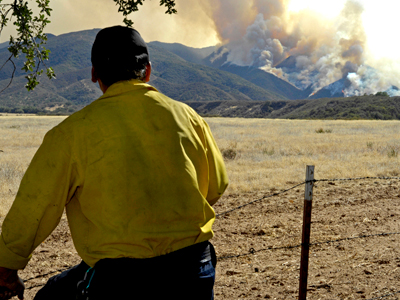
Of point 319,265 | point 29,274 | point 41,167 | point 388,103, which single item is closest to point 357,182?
point 319,265

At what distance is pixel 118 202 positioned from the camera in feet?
4.64

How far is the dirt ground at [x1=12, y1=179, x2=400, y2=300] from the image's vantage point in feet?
13.1

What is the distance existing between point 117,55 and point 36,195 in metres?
0.66

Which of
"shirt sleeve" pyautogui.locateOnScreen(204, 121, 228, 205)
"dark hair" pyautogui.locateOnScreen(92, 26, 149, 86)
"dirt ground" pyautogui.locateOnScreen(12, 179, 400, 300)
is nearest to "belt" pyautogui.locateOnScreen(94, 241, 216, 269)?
"shirt sleeve" pyautogui.locateOnScreen(204, 121, 228, 205)

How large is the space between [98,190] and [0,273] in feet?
1.65

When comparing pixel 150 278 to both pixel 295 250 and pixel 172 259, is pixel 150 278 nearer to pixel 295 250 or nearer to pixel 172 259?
pixel 172 259

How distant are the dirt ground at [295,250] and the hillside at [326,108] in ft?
193

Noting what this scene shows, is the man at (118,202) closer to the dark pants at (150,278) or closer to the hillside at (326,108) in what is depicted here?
the dark pants at (150,278)

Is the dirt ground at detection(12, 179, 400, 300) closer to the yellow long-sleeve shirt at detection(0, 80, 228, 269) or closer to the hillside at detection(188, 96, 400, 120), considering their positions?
the yellow long-sleeve shirt at detection(0, 80, 228, 269)

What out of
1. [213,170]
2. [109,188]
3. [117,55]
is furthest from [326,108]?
[109,188]

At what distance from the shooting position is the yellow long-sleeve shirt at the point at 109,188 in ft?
4.63

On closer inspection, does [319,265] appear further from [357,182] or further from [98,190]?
[357,182]

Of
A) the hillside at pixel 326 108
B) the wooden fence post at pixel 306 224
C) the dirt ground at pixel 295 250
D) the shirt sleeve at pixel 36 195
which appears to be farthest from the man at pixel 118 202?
the hillside at pixel 326 108

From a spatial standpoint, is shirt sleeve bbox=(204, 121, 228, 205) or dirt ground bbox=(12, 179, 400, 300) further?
dirt ground bbox=(12, 179, 400, 300)
